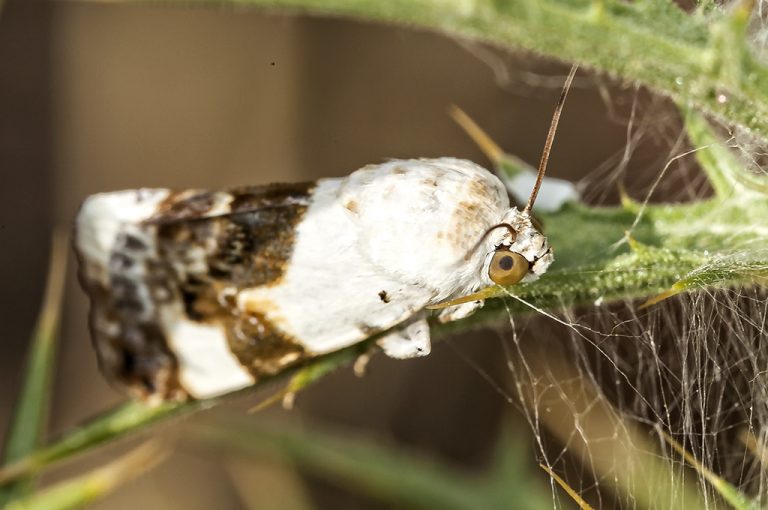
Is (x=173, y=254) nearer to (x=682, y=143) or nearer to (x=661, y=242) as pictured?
(x=661, y=242)

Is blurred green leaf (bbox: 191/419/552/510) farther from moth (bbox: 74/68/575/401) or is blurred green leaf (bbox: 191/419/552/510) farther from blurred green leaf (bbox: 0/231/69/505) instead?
blurred green leaf (bbox: 0/231/69/505)

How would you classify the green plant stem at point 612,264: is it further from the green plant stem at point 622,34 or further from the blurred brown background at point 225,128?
the blurred brown background at point 225,128

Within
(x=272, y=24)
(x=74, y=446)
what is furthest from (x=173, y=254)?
(x=272, y=24)

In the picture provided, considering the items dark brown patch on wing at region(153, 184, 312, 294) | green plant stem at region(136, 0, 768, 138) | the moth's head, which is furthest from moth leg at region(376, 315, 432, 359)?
green plant stem at region(136, 0, 768, 138)

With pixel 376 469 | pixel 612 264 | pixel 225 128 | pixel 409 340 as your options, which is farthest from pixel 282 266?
pixel 225 128

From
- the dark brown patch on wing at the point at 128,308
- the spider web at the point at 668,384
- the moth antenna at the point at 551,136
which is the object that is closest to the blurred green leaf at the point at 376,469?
the spider web at the point at 668,384
